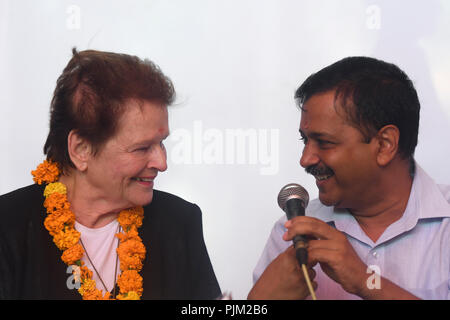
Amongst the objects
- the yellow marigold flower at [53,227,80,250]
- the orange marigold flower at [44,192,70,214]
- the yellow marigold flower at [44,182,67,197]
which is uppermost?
the yellow marigold flower at [44,182,67,197]

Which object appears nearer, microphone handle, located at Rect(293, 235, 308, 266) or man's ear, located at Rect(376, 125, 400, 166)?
microphone handle, located at Rect(293, 235, 308, 266)

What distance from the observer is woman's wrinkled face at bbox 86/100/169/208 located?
1.73m

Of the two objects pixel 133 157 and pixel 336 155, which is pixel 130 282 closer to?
pixel 133 157

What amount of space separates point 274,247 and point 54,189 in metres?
0.82

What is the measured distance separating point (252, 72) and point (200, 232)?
2.78 ft

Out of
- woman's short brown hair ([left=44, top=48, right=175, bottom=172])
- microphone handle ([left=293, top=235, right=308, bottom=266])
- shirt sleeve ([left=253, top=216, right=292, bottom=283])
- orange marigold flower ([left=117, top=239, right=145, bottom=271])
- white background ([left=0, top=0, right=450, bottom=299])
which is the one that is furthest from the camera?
white background ([left=0, top=0, right=450, bottom=299])

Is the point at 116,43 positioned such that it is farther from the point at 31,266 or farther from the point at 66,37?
the point at 31,266

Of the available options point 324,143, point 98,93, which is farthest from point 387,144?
point 98,93

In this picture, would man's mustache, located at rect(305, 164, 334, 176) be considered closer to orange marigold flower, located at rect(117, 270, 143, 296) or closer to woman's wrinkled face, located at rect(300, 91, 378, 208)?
woman's wrinkled face, located at rect(300, 91, 378, 208)

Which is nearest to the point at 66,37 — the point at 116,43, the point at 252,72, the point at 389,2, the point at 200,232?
the point at 116,43

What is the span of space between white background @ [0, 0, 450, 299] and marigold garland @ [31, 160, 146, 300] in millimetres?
595

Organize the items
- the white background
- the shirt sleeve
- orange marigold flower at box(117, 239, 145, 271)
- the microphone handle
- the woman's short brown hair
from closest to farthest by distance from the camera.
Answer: the microphone handle, the woman's short brown hair, orange marigold flower at box(117, 239, 145, 271), the shirt sleeve, the white background

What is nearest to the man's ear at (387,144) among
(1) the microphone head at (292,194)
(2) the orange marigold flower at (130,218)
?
(1) the microphone head at (292,194)

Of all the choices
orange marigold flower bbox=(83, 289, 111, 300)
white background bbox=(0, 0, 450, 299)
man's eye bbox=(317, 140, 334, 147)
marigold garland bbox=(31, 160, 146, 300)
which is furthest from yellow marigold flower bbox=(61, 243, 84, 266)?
man's eye bbox=(317, 140, 334, 147)
